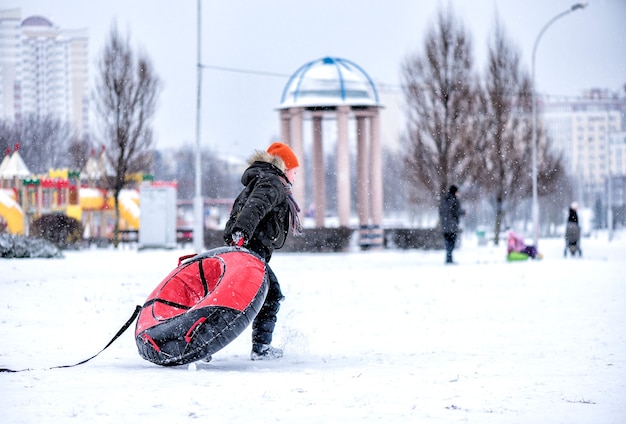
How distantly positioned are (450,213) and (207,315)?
16597 mm

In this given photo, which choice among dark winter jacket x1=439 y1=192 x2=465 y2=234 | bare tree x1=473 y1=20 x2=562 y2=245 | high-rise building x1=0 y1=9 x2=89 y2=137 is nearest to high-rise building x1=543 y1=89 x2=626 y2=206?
high-rise building x1=0 y1=9 x2=89 y2=137

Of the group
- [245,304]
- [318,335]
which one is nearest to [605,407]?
[245,304]

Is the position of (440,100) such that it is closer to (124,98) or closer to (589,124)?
(124,98)

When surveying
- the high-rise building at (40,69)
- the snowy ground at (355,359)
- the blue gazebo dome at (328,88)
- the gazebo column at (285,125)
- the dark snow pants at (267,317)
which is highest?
the high-rise building at (40,69)

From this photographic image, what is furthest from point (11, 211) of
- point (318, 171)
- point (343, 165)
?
point (343, 165)

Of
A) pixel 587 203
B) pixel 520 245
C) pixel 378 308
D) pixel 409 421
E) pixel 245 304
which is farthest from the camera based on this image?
pixel 587 203

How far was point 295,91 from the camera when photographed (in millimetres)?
34125

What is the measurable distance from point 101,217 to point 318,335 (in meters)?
35.3

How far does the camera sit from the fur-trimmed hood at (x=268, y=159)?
813 centimetres

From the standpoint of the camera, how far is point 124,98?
37031 mm

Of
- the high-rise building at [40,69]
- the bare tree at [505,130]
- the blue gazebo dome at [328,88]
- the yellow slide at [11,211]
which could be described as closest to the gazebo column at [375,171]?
the blue gazebo dome at [328,88]

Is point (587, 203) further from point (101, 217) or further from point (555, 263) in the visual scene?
point (555, 263)

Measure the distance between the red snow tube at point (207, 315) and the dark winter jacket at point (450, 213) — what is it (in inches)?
619

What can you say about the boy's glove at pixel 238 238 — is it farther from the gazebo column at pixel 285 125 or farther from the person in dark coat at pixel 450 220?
the gazebo column at pixel 285 125
